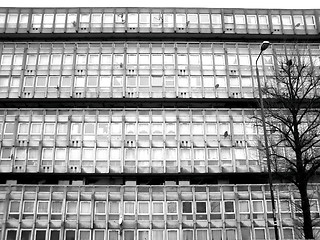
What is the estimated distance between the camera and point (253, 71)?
3909cm

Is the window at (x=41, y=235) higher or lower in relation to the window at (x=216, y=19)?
lower

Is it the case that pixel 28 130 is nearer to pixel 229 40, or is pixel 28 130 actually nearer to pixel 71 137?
pixel 71 137

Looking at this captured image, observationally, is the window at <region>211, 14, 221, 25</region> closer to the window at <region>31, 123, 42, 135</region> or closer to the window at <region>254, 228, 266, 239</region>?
the window at <region>31, 123, 42, 135</region>

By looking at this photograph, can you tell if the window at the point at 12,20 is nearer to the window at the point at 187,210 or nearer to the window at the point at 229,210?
the window at the point at 187,210

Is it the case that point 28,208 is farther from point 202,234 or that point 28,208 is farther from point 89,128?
point 202,234

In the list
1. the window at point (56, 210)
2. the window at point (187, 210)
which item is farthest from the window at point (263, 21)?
the window at point (56, 210)

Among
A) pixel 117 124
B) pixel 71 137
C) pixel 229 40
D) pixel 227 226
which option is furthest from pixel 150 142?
pixel 229 40

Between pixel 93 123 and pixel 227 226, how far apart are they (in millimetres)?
13604

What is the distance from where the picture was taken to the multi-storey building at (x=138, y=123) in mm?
33312

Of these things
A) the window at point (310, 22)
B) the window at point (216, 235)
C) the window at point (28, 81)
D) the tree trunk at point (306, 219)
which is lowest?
the window at point (216, 235)

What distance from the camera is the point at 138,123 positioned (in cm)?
3700

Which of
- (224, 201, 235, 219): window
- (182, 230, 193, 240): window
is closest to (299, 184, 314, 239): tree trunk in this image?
(224, 201, 235, 219): window

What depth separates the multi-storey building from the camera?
33.3m

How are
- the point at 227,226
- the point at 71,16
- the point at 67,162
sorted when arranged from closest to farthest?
the point at 227,226 → the point at 67,162 → the point at 71,16
